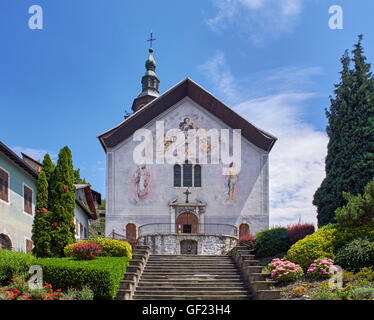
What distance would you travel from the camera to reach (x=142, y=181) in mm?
29547

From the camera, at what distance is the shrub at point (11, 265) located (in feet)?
48.5

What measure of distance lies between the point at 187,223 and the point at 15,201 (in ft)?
39.3

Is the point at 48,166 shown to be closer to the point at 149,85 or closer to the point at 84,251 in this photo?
the point at 84,251

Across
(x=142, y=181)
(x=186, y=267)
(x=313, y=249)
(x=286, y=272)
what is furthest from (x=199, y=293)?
(x=142, y=181)

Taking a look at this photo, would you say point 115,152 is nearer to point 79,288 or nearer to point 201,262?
point 201,262

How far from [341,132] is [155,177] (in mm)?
12470

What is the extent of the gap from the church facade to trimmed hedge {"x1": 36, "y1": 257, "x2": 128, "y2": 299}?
12972 millimetres

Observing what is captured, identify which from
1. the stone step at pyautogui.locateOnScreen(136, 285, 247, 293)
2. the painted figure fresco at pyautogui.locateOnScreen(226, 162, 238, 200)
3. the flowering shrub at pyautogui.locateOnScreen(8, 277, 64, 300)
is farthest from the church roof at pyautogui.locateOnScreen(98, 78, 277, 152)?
the flowering shrub at pyautogui.locateOnScreen(8, 277, 64, 300)

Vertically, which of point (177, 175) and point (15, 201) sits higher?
point (177, 175)

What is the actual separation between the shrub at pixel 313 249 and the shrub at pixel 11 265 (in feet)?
33.4

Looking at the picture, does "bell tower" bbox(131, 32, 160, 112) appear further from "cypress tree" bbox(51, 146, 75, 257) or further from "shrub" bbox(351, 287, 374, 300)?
"shrub" bbox(351, 287, 374, 300)

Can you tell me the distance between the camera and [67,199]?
63.1 feet

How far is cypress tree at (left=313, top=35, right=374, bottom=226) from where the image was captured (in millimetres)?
22266
